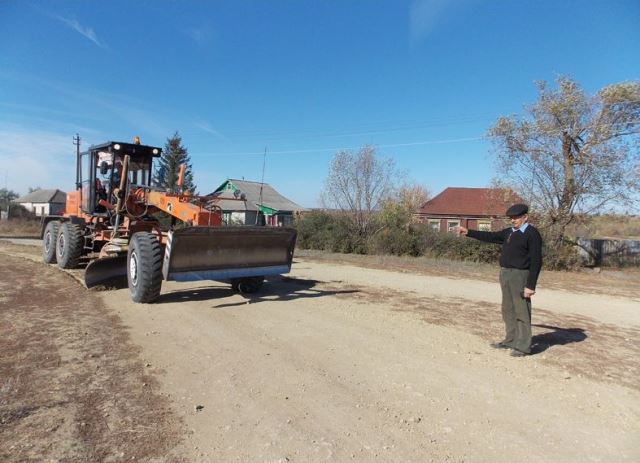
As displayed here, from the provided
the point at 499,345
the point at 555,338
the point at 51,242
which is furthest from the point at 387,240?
the point at 499,345

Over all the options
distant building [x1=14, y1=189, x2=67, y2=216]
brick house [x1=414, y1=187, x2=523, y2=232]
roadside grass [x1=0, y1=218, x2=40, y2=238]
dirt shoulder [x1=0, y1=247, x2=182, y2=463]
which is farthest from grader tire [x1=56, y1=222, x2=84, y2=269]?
distant building [x1=14, y1=189, x2=67, y2=216]

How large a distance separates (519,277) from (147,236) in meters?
6.09

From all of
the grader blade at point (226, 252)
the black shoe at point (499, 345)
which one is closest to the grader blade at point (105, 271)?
the grader blade at point (226, 252)

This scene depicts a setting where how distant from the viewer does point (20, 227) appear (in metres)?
40.3

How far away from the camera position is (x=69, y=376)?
15.3 feet

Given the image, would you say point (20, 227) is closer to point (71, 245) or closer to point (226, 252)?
point (71, 245)

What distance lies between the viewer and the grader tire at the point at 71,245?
11.5m

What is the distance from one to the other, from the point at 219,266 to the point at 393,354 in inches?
164

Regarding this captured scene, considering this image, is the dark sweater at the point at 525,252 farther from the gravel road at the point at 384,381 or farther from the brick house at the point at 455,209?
the brick house at the point at 455,209

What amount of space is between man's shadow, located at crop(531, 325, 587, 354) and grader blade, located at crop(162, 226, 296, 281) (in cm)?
482

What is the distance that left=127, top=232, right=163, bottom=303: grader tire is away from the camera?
26.4ft

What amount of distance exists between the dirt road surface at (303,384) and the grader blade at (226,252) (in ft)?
1.92

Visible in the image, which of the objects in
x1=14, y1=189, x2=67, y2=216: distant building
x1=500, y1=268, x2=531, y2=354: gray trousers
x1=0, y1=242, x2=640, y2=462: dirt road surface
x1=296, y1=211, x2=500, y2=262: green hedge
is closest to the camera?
x1=0, y1=242, x2=640, y2=462: dirt road surface

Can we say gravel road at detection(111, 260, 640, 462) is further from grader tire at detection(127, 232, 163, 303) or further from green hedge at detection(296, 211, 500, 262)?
green hedge at detection(296, 211, 500, 262)
